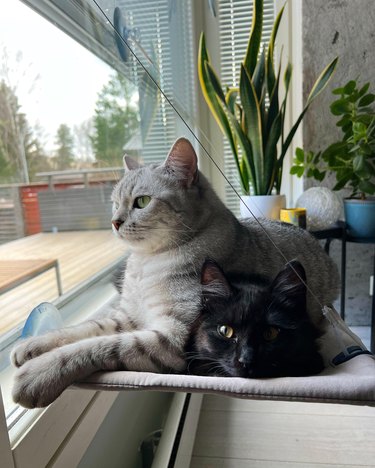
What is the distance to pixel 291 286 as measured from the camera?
→ 59cm

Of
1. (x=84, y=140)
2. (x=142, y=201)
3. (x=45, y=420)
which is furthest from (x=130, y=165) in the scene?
(x=45, y=420)

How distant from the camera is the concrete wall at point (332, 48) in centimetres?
164

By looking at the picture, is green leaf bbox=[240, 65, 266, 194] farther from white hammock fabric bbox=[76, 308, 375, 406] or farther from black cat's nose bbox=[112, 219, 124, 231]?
white hammock fabric bbox=[76, 308, 375, 406]

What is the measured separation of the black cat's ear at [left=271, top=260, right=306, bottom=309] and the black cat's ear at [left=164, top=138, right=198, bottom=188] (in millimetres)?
245

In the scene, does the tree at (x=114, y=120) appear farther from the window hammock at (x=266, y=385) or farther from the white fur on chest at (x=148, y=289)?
the window hammock at (x=266, y=385)

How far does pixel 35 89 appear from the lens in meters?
0.83

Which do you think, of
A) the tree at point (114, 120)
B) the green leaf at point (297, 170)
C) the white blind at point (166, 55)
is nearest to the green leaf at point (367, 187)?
the green leaf at point (297, 170)

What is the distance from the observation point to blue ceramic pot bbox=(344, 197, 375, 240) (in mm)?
1513

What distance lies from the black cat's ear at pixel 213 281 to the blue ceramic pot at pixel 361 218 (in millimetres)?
1112

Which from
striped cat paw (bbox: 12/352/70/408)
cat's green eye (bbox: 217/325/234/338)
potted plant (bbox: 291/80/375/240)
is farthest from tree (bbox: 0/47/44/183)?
potted plant (bbox: 291/80/375/240)

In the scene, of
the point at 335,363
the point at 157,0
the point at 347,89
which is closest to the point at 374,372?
the point at 335,363

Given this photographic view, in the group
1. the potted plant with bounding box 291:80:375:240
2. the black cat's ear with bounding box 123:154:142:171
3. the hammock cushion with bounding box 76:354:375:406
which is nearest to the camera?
the hammock cushion with bounding box 76:354:375:406

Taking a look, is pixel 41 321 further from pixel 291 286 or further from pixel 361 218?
pixel 361 218

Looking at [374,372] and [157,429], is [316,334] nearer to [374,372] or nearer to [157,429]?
[374,372]
